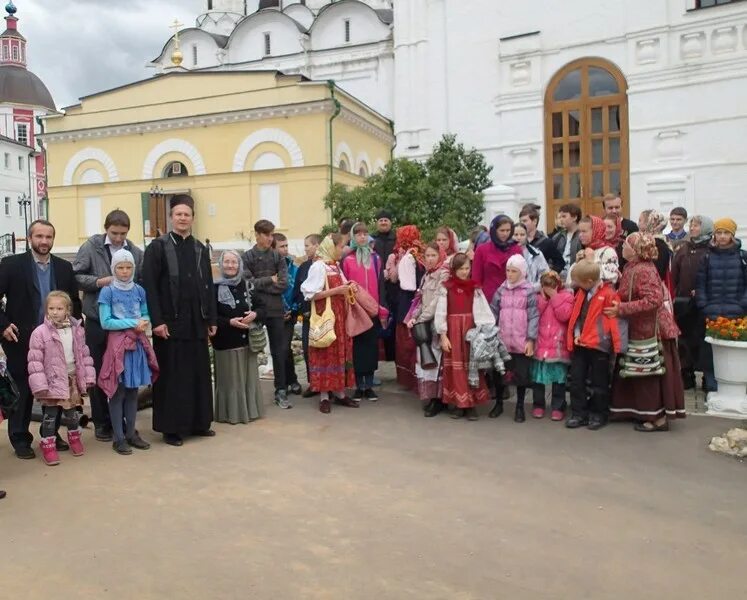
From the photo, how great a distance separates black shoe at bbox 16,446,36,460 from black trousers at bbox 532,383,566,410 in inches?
181

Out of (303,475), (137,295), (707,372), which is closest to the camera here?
(303,475)

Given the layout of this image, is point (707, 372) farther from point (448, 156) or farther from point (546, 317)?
point (448, 156)

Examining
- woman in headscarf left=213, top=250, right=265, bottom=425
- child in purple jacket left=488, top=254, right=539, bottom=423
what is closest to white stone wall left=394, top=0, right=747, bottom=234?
child in purple jacket left=488, top=254, right=539, bottom=423

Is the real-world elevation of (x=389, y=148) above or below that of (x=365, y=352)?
above

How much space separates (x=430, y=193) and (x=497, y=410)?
9.46 m

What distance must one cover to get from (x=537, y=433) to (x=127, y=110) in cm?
2192

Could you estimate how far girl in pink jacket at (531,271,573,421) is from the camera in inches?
266

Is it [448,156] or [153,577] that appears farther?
[448,156]

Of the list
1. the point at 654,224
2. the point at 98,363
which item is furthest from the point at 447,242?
the point at 98,363

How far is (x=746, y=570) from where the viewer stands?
3705mm

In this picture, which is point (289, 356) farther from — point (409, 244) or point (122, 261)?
point (122, 261)

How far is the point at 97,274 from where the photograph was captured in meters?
6.27

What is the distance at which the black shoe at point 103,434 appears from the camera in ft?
20.9

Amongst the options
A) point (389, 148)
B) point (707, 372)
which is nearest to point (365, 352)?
point (707, 372)
